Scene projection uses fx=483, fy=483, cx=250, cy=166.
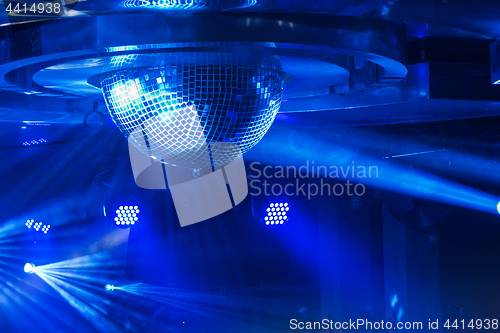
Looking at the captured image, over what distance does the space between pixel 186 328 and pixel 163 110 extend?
303 inches

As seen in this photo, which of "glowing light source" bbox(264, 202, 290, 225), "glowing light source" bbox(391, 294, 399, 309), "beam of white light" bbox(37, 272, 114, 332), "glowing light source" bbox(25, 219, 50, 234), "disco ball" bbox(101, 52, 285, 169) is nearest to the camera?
"disco ball" bbox(101, 52, 285, 169)

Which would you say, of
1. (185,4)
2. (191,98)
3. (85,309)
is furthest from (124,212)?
(185,4)

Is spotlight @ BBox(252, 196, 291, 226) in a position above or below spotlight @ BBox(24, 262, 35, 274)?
above

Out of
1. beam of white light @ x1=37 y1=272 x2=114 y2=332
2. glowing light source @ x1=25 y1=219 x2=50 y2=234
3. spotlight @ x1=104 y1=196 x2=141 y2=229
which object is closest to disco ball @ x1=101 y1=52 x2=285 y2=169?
spotlight @ x1=104 y1=196 x2=141 y2=229

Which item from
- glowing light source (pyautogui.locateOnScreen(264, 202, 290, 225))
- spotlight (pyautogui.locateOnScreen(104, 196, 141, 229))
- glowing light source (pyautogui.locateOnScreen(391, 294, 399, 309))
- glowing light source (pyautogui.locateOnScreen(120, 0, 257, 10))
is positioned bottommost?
glowing light source (pyautogui.locateOnScreen(391, 294, 399, 309))

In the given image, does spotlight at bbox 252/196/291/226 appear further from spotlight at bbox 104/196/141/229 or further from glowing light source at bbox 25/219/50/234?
glowing light source at bbox 25/219/50/234

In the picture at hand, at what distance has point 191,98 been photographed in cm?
141

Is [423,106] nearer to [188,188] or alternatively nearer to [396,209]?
[396,209]

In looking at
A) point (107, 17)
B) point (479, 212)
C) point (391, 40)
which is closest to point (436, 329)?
point (479, 212)

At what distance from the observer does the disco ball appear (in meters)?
1.40

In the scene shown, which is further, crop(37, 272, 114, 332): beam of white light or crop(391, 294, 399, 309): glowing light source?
crop(37, 272, 114, 332): beam of white light

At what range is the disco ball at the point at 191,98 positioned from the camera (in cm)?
140

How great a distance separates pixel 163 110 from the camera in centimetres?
145

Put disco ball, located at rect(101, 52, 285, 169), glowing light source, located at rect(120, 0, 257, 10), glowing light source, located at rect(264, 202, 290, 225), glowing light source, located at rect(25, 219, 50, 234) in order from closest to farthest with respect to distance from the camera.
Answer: glowing light source, located at rect(120, 0, 257, 10), disco ball, located at rect(101, 52, 285, 169), glowing light source, located at rect(264, 202, 290, 225), glowing light source, located at rect(25, 219, 50, 234)
